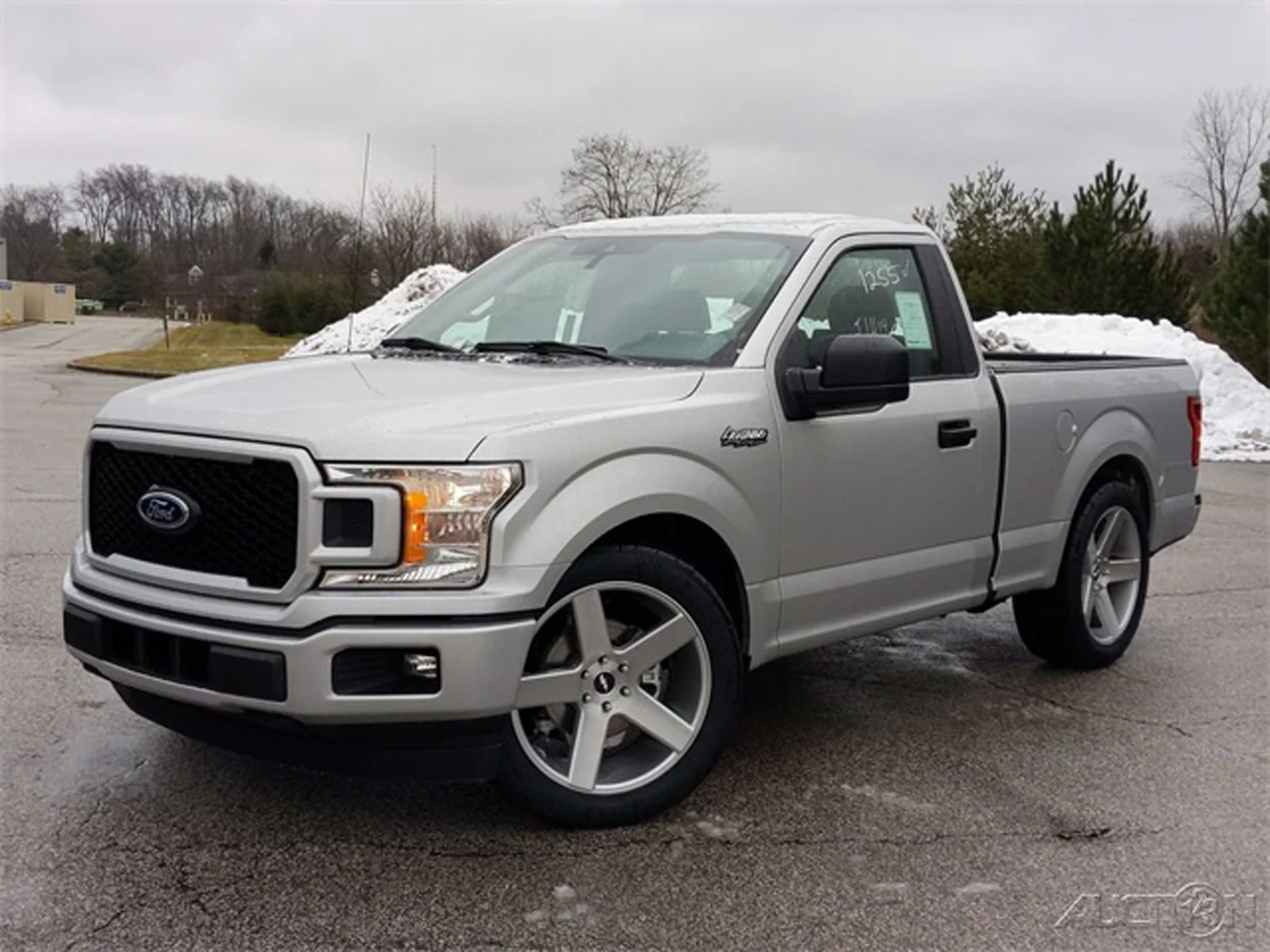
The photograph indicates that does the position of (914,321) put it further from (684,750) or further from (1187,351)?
(1187,351)

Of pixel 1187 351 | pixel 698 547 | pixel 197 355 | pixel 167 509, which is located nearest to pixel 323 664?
pixel 167 509

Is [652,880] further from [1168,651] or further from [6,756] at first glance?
[1168,651]

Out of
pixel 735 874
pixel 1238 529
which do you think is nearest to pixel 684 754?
pixel 735 874

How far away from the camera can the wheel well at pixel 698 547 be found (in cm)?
390

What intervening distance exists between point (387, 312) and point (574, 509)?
24.4 metres

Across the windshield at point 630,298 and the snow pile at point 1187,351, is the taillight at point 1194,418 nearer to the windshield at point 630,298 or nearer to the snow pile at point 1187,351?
the windshield at point 630,298

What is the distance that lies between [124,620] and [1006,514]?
339cm

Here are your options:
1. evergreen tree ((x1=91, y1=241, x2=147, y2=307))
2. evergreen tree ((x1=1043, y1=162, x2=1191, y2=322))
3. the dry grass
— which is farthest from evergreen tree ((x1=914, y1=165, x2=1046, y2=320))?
evergreen tree ((x1=91, y1=241, x2=147, y2=307))

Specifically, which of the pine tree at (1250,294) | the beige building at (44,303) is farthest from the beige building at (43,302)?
the pine tree at (1250,294)

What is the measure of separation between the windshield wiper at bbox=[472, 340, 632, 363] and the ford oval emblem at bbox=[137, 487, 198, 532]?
139 centimetres

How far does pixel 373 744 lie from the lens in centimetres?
341

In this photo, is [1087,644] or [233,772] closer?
[233,772]

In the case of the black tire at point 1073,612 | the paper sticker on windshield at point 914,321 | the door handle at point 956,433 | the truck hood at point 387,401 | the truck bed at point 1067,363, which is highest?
the paper sticker on windshield at point 914,321

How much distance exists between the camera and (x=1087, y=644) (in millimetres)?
5812
